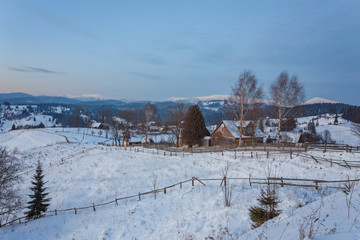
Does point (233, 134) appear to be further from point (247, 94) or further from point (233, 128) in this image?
point (247, 94)

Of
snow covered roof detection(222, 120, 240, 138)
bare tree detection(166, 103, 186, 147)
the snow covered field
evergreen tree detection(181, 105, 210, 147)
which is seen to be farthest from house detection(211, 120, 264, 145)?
the snow covered field

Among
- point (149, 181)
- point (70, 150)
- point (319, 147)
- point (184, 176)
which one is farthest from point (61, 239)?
point (70, 150)

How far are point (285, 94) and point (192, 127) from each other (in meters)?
18.7

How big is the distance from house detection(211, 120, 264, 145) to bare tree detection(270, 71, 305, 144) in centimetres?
947

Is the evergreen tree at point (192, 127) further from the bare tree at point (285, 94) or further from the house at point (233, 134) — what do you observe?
the bare tree at point (285, 94)

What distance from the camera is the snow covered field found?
6258 mm

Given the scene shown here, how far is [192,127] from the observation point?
40469 mm

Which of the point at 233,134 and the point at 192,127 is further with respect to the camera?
the point at 192,127

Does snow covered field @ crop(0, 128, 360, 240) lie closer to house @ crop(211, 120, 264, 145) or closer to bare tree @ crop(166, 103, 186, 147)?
house @ crop(211, 120, 264, 145)

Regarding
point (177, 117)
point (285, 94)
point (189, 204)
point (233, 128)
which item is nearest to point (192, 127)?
point (177, 117)

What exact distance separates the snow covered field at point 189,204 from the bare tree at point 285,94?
26.3 ft

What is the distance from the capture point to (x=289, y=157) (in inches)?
825

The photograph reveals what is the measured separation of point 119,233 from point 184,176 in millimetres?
11360

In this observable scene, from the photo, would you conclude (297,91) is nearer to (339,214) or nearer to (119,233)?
(339,214)
